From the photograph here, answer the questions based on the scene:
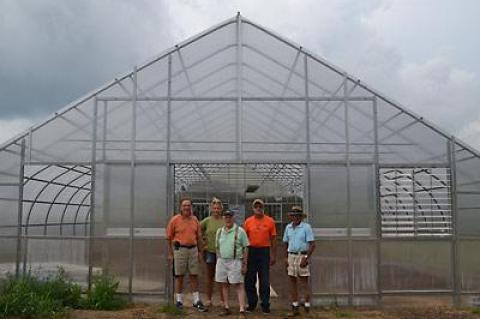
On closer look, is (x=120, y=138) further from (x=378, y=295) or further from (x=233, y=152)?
(x=378, y=295)

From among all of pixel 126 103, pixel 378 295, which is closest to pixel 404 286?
pixel 378 295

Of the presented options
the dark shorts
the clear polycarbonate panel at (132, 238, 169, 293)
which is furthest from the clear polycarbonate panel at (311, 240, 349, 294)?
the clear polycarbonate panel at (132, 238, 169, 293)

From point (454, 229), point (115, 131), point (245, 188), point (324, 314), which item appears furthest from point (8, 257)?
point (245, 188)

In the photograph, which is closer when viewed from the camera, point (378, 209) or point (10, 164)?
point (378, 209)

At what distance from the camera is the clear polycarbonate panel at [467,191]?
9742mm

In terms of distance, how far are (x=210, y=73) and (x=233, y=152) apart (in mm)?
1499

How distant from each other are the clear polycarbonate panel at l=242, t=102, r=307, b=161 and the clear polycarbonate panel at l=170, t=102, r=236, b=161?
279 millimetres

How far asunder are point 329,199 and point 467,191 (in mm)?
2448

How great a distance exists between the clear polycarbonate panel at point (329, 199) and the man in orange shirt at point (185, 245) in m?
2.16

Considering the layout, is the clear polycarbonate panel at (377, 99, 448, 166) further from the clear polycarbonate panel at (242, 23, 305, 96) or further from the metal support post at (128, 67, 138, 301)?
the metal support post at (128, 67, 138, 301)

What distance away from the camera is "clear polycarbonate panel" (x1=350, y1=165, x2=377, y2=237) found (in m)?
9.61

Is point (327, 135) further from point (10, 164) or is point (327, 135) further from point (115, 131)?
point (10, 164)

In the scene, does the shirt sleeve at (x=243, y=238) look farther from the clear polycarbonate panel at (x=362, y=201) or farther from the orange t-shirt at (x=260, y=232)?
the clear polycarbonate panel at (x=362, y=201)

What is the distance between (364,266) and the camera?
9.54 metres
